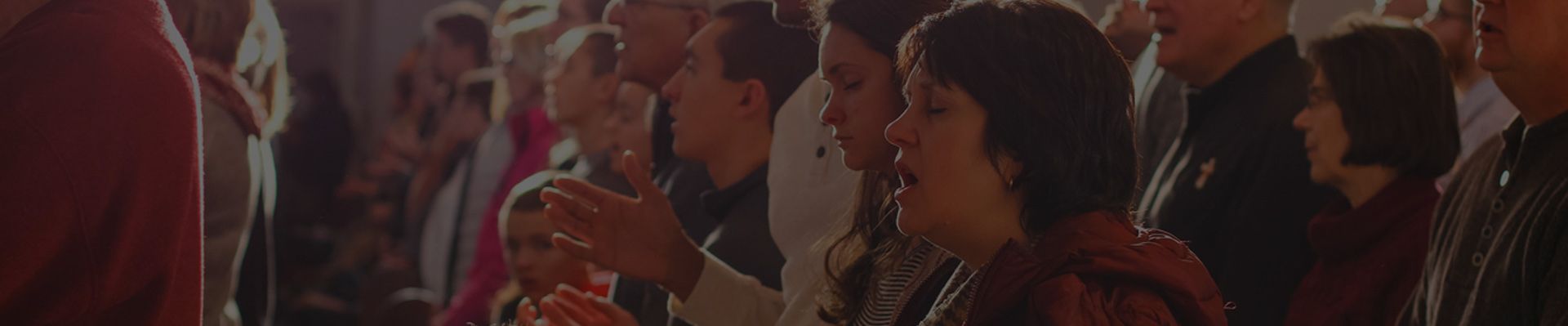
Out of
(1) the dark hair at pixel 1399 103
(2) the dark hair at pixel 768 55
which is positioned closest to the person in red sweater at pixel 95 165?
(2) the dark hair at pixel 768 55

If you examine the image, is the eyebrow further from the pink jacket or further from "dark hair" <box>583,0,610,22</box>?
"dark hair" <box>583,0,610,22</box>

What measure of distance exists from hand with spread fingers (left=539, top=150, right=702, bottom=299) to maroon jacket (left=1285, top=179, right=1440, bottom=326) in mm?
1215

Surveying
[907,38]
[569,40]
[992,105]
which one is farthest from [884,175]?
[569,40]

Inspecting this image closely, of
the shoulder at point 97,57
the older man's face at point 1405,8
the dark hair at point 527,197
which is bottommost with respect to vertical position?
the dark hair at point 527,197

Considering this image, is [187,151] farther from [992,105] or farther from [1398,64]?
[1398,64]

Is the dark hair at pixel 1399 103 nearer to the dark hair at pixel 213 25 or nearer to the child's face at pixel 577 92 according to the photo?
the dark hair at pixel 213 25

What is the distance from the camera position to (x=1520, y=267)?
2.83 meters

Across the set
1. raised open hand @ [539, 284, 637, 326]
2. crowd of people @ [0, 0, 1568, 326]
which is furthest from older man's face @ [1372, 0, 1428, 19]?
raised open hand @ [539, 284, 637, 326]

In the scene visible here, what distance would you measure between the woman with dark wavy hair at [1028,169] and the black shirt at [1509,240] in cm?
83

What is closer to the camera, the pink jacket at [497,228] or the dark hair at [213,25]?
the dark hair at [213,25]

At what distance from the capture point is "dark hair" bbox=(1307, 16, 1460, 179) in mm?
3836

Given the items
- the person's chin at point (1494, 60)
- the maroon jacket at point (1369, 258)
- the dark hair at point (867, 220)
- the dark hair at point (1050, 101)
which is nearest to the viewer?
the dark hair at point (1050, 101)

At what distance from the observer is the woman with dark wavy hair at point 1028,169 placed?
2.09m

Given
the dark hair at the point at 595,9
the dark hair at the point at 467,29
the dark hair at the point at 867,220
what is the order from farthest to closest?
the dark hair at the point at 467,29, the dark hair at the point at 595,9, the dark hair at the point at 867,220
